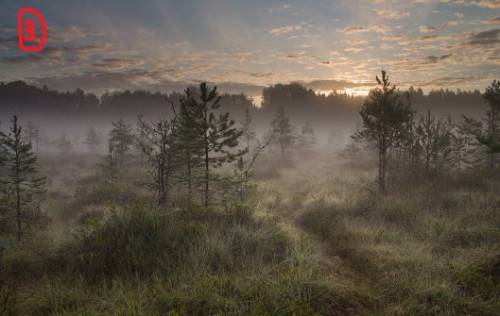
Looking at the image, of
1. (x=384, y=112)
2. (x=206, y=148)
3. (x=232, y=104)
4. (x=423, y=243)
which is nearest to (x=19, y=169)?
(x=206, y=148)

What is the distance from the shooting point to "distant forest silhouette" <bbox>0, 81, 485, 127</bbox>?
9600 cm

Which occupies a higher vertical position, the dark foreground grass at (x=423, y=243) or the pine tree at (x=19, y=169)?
the pine tree at (x=19, y=169)

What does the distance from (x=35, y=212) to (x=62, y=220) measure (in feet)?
4.26

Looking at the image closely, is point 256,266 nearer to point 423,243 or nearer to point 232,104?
point 423,243

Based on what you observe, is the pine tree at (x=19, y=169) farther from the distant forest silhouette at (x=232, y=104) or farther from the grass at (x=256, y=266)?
the distant forest silhouette at (x=232, y=104)

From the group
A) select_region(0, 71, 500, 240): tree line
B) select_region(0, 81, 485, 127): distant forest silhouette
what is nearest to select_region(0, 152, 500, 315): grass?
select_region(0, 71, 500, 240): tree line

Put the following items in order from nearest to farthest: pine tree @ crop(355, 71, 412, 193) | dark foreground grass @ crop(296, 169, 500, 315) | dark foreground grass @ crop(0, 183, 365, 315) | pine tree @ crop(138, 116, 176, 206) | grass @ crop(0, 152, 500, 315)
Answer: dark foreground grass @ crop(0, 183, 365, 315), grass @ crop(0, 152, 500, 315), dark foreground grass @ crop(296, 169, 500, 315), pine tree @ crop(138, 116, 176, 206), pine tree @ crop(355, 71, 412, 193)

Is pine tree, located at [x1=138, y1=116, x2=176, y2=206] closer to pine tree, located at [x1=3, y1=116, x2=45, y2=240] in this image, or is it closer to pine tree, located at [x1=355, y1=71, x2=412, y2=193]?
pine tree, located at [x1=3, y1=116, x2=45, y2=240]

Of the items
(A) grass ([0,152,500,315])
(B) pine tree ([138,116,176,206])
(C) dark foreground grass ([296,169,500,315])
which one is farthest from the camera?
(B) pine tree ([138,116,176,206])

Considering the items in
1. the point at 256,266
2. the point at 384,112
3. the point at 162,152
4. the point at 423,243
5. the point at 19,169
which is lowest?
the point at 423,243

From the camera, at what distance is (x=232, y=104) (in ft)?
322

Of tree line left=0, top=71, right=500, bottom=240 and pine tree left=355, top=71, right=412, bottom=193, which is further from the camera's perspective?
pine tree left=355, top=71, right=412, bottom=193

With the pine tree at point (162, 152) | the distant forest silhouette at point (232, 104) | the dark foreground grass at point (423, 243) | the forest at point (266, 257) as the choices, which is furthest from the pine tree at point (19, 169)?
the distant forest silhouette at point (232, 104)

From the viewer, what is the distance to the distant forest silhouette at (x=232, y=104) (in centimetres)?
9600
